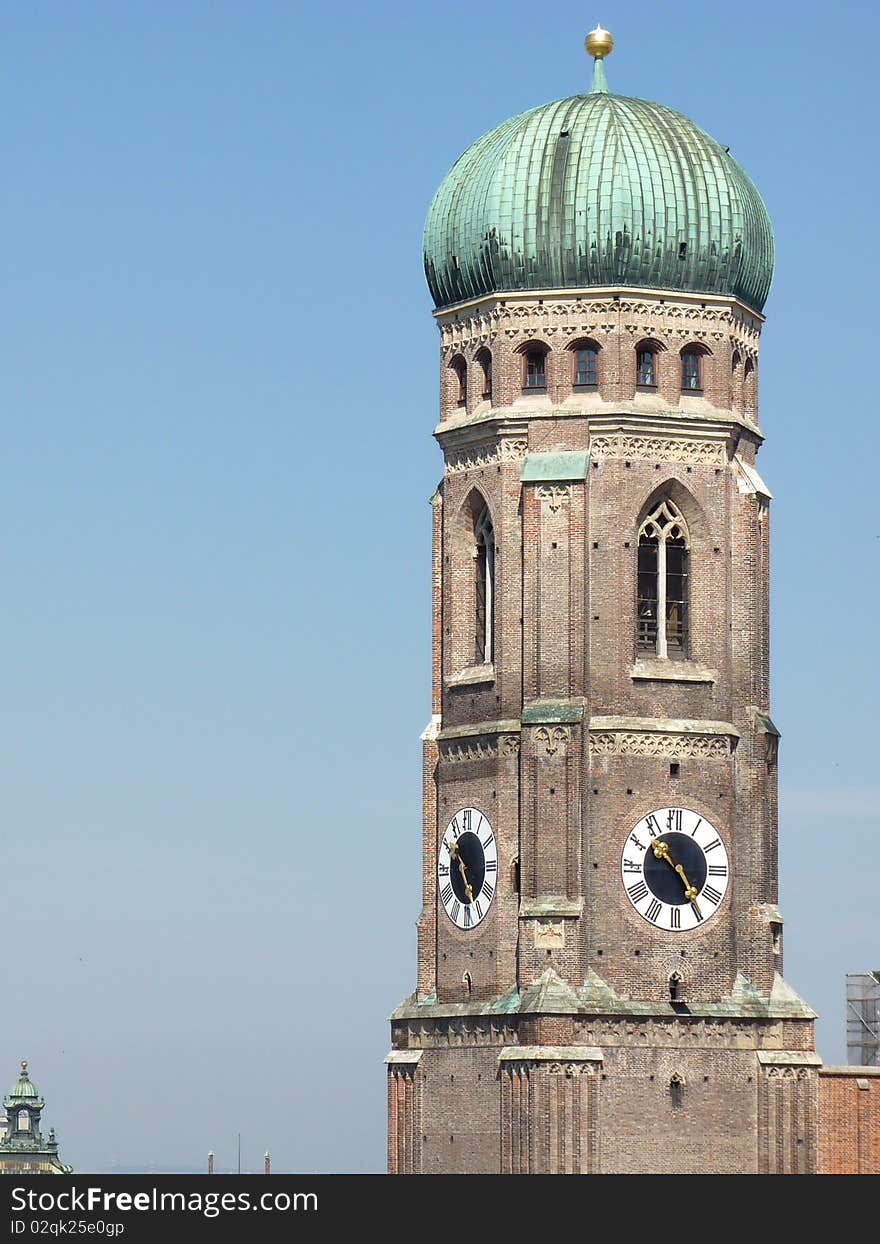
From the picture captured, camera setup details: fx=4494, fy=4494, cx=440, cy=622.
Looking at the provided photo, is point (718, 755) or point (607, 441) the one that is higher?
point (607, 441)

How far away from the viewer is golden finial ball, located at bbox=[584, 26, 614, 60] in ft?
377

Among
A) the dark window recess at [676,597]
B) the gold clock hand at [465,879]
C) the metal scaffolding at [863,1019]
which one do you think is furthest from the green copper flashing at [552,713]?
the metal scaffolding at [863,1019]

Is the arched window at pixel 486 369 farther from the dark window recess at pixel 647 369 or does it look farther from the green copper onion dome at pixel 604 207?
the dark window recess at pixel 647 369

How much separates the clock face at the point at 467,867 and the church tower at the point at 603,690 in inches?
3.3

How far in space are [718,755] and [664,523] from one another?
19.6ft

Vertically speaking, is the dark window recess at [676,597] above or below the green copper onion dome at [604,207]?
below

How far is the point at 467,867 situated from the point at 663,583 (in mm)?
8606

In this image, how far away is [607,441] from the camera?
11150cm

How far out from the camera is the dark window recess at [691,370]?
112625 mm

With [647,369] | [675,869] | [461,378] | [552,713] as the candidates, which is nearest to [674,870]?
[675,869]

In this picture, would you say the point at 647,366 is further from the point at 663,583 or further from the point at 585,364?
the point at 663,583

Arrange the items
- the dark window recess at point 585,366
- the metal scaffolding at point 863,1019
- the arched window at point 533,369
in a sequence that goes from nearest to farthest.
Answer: the dark window recess at point 585,366 → the arched window at point 533,369 → the metal scaffolding at point 863,1019
